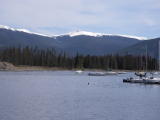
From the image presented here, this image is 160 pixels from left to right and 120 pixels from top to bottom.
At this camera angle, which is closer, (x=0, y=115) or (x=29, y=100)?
(x=0, y=115)

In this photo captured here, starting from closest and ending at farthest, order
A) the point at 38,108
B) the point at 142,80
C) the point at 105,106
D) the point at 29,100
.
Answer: the point at 38,108 < the point at 105,106 < the point at 29,100 < the point at 142,80

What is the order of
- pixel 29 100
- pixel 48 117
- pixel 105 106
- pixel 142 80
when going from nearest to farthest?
pixel 48 117 → pixel 105 106 → pixel 29 100 → pixel 142 80

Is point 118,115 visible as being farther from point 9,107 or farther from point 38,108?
point 9,107

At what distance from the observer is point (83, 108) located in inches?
2024

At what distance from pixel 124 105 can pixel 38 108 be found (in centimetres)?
1252

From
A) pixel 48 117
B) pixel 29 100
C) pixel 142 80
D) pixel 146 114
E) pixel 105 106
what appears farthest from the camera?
pixel 142 80

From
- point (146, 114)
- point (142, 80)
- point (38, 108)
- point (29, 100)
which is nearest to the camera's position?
point (146, 114)

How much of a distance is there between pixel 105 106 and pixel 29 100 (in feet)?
39.6

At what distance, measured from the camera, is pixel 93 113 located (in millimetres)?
47281

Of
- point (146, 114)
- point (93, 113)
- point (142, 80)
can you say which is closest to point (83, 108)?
point (93, 113)

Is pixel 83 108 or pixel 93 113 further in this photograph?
pixel 83 108

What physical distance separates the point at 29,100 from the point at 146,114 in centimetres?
1981

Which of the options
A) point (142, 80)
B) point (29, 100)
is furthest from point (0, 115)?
point (142, 80)

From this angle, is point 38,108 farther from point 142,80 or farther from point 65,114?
point 142,80
